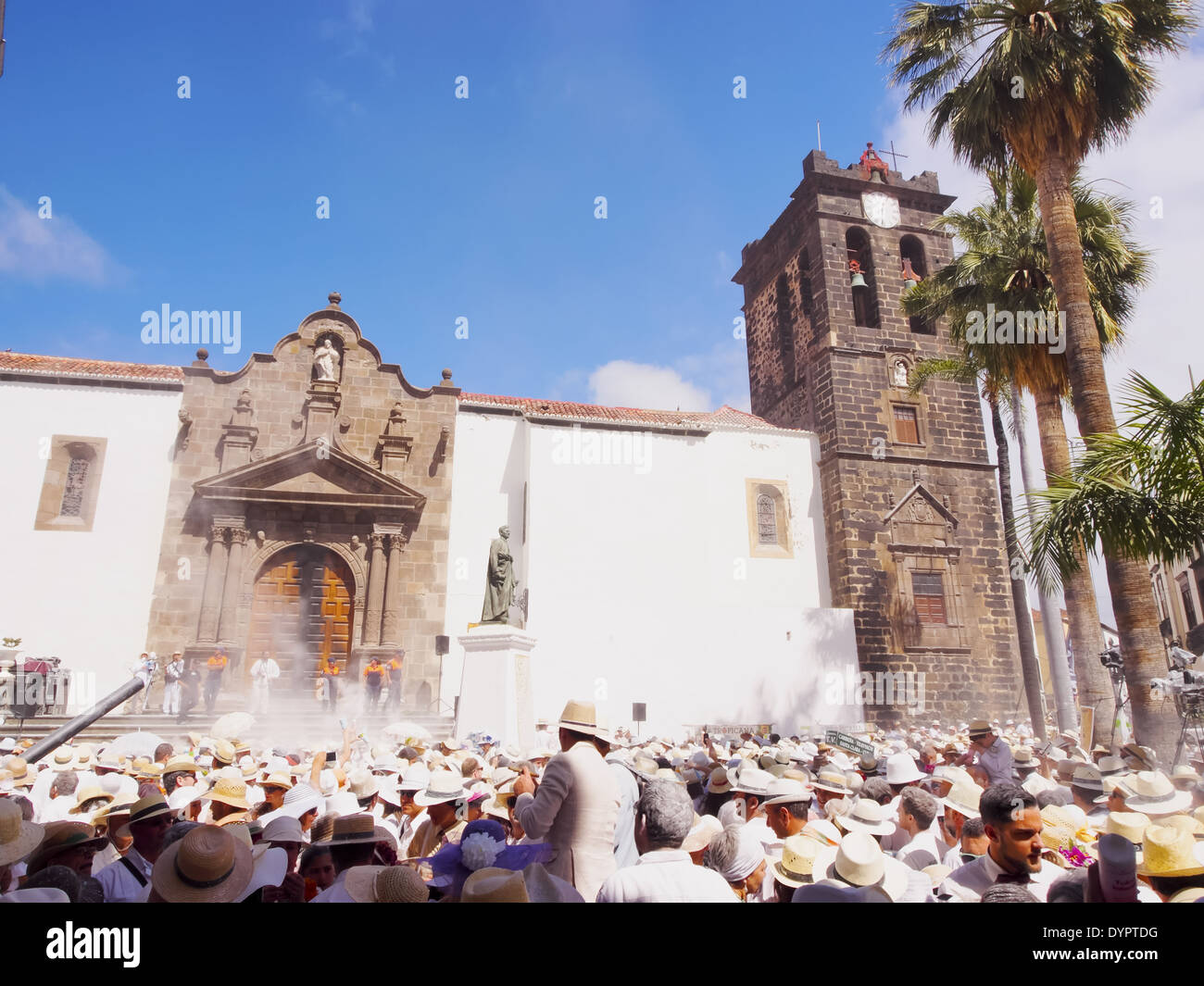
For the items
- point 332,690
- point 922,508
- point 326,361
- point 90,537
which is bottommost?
point 332,690

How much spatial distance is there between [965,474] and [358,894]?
991 inches

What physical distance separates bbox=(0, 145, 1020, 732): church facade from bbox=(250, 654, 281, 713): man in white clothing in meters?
1.01

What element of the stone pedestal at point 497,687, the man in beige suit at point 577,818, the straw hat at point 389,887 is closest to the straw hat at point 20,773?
the man in beige suit at point 577,818

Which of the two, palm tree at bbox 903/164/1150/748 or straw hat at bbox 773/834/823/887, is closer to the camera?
straw hat at bbox 773/834/823/887

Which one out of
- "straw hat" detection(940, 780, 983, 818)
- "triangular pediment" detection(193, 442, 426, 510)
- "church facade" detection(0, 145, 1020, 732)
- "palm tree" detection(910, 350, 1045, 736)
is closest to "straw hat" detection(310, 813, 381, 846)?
"straw hat" detection(940, 780, 983, 818)

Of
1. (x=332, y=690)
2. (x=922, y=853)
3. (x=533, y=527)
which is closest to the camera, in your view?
(x=922, y=853)

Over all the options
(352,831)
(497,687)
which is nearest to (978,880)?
(352,831)

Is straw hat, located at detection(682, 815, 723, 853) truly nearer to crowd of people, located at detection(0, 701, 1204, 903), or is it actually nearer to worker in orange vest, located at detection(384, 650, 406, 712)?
crowd of people, located at detection(0, 701, 1204, 903)

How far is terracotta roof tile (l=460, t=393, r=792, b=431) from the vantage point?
2239 cm

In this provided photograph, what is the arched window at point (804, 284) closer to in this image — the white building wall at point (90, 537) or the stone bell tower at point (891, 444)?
the stone bell tower at point (891, 444)

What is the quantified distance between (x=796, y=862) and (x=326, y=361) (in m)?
20.4

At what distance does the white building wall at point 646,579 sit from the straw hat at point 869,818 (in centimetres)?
1509

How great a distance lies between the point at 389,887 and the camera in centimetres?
259

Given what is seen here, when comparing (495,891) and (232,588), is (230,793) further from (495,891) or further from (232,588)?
(232,588)
